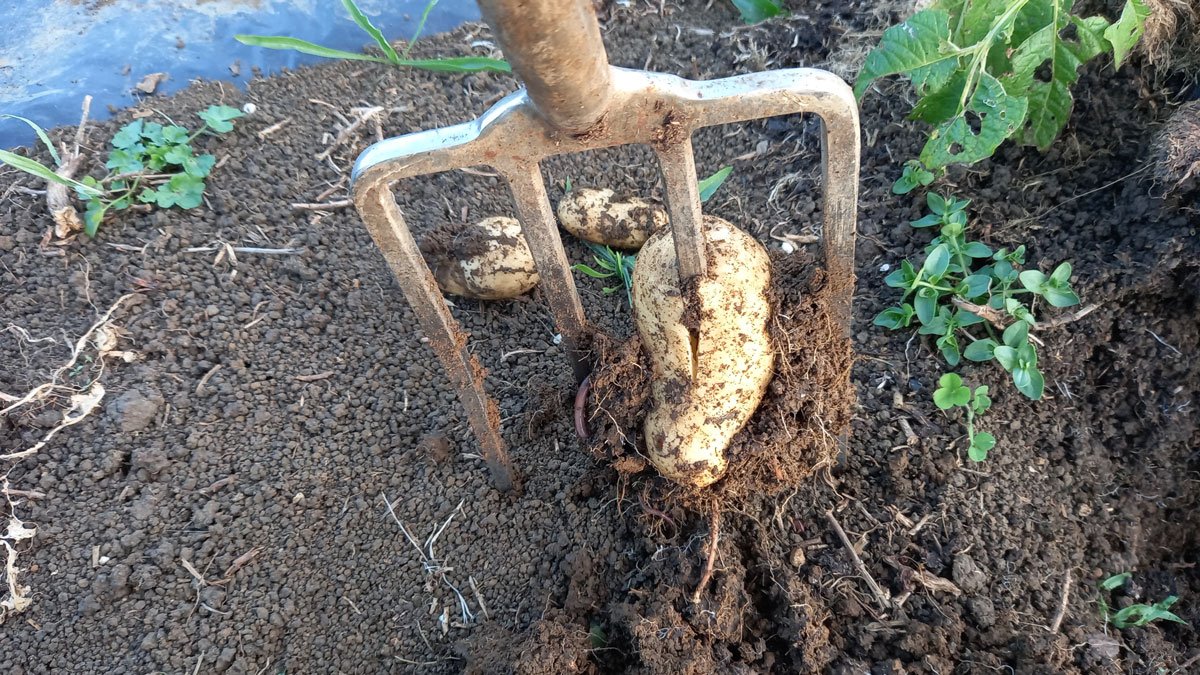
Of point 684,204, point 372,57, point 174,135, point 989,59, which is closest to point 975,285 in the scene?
point 989,59

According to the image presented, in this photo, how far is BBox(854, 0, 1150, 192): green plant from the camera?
4.22 ft

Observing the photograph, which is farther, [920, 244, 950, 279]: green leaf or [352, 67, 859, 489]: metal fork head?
[920, 244, 950, 279]: green leaf

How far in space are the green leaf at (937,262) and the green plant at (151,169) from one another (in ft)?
6.25

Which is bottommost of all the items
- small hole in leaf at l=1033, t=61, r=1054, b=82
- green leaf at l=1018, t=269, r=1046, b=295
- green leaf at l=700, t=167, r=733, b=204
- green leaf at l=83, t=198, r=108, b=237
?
green leaf at l=1018, t=269, r=1046, b=295

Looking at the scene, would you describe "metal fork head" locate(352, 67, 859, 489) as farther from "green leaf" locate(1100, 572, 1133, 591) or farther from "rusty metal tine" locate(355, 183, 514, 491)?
"green leaf" locate(1100, 572, 1133, 591)

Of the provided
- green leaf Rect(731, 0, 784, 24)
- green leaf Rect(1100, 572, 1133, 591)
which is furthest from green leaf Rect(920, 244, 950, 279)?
green leaf Rect(731, 0, 784, 24)

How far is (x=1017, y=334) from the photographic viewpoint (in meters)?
1.37

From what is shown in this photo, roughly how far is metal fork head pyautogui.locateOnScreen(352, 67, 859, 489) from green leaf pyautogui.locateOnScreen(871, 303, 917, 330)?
1.48 feet

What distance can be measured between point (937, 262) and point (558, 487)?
968mm

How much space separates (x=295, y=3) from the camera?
214 centimetres

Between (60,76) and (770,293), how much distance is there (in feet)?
7.31

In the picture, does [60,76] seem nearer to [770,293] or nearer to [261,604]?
[261,604]

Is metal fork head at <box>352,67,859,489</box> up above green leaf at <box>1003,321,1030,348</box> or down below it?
above

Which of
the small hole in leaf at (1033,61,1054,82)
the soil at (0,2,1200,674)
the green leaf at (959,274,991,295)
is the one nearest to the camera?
the soil at (0,2,1200,674)
